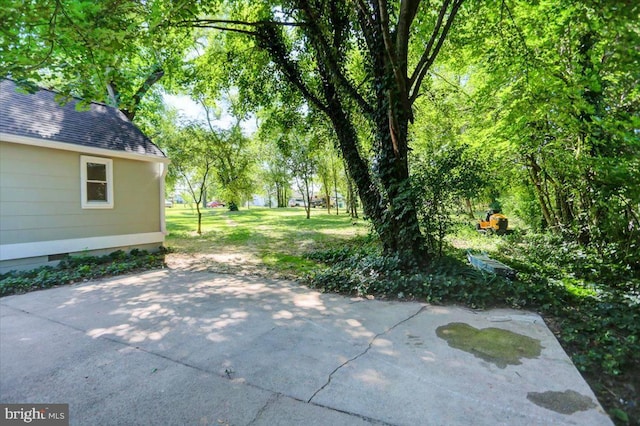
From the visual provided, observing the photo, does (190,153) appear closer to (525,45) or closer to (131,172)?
(131,172)

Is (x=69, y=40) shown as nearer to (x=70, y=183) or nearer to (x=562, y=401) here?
(x=70, y=183)

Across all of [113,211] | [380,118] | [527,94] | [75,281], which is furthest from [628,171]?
[113,211]

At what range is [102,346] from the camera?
10.3 feet

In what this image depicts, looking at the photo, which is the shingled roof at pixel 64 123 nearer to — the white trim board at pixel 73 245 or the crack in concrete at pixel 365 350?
the white trim board at pixel 73 245

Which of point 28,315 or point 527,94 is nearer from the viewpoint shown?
point 28,315

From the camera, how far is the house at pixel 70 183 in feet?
21.0

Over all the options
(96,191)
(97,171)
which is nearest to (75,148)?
(97,171)

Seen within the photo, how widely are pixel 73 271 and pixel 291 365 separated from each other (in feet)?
19.4

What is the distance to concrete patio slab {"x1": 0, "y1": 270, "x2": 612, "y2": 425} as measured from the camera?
2.06 m

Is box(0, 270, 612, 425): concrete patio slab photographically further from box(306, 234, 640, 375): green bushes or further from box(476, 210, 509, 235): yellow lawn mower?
box(476, 210, 509, 235): yellow lawn mower

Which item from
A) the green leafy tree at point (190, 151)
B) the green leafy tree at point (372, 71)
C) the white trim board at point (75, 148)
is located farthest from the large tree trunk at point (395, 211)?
the green leafy tree at point (190, 151)

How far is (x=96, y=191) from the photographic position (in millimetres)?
7805

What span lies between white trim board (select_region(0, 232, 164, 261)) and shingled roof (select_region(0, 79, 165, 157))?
7.34 feet

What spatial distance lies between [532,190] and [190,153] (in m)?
11.7
